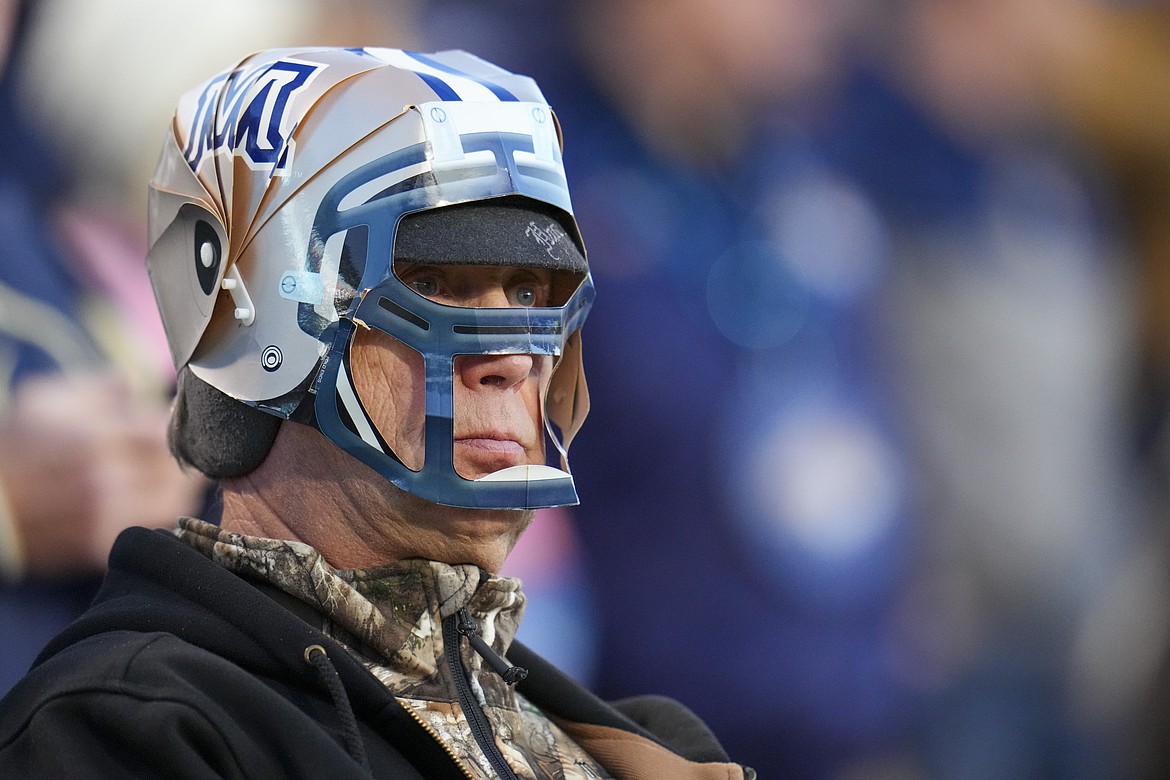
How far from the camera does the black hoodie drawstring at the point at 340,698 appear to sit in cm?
166

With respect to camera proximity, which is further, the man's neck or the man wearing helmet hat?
the man's neck

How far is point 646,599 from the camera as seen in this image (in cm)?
382

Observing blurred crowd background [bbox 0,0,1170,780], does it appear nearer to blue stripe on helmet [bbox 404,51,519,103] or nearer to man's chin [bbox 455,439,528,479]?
blue stripe on helmet [bbox 404,51,519,103]

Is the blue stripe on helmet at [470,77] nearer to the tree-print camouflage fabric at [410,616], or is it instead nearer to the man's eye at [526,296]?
the man's eye at [526,296]

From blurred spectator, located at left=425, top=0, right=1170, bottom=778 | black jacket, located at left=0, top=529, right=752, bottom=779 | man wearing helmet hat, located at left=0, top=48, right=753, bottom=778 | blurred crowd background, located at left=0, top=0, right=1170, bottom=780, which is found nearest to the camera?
black jacket, located at left=0, top=529, right=752, bottom=779

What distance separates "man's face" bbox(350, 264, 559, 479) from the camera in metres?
1.93

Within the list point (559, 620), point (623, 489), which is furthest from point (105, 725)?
point (623, 489)

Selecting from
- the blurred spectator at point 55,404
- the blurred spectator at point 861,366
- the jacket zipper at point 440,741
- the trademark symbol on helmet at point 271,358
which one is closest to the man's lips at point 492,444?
the trademark symbol on helmet at point 271,358

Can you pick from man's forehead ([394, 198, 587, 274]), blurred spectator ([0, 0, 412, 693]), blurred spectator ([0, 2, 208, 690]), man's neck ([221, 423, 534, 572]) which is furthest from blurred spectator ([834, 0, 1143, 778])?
man's neck ([221, 423, 534, 572])

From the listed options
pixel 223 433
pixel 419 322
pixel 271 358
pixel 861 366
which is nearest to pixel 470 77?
pixel 419 322

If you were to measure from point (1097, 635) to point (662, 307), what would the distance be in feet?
7.10

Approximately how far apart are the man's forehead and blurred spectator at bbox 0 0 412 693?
44.3 inches

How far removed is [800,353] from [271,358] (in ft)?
8.14

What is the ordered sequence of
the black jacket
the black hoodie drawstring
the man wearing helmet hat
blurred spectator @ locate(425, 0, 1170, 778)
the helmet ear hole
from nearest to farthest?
the black jacket < the black hoodie drawstring < the man wearing helmet hat < the helmet ear hole < blurred spectator @ locate(425, 0, 1170, 778)
